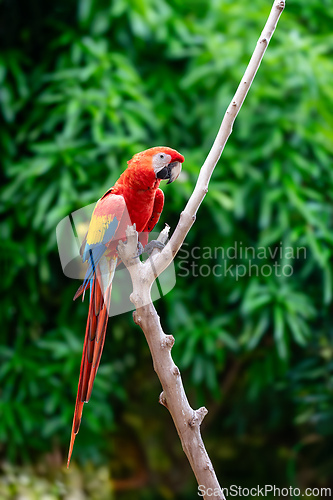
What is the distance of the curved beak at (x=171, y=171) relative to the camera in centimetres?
44

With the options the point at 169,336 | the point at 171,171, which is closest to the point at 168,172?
the point at 171,171

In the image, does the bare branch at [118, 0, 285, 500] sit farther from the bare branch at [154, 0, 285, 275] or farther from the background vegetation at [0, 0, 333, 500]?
the background vegetation at [0, 0, 333, 500]

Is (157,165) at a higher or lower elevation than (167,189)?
lower

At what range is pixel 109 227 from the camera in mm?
448

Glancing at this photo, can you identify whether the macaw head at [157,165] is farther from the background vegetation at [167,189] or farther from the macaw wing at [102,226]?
the background vegetation at [167,189]

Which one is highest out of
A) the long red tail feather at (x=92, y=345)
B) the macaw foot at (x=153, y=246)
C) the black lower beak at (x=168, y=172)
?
the black lower beak at (x=168, y=172)

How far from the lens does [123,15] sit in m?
1.07

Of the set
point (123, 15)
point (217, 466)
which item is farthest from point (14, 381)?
point (123, 15)

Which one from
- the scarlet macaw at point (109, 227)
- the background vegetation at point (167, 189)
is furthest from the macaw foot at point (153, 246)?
the background vegetation at point (167, 189)

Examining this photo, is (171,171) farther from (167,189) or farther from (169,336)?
(167,189)

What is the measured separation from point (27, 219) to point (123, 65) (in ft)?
1.26

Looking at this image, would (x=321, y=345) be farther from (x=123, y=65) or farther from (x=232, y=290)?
(x=123, y=65)

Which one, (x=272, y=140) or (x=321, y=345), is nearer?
(x=272, y=140)

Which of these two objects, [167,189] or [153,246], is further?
[167,189]
